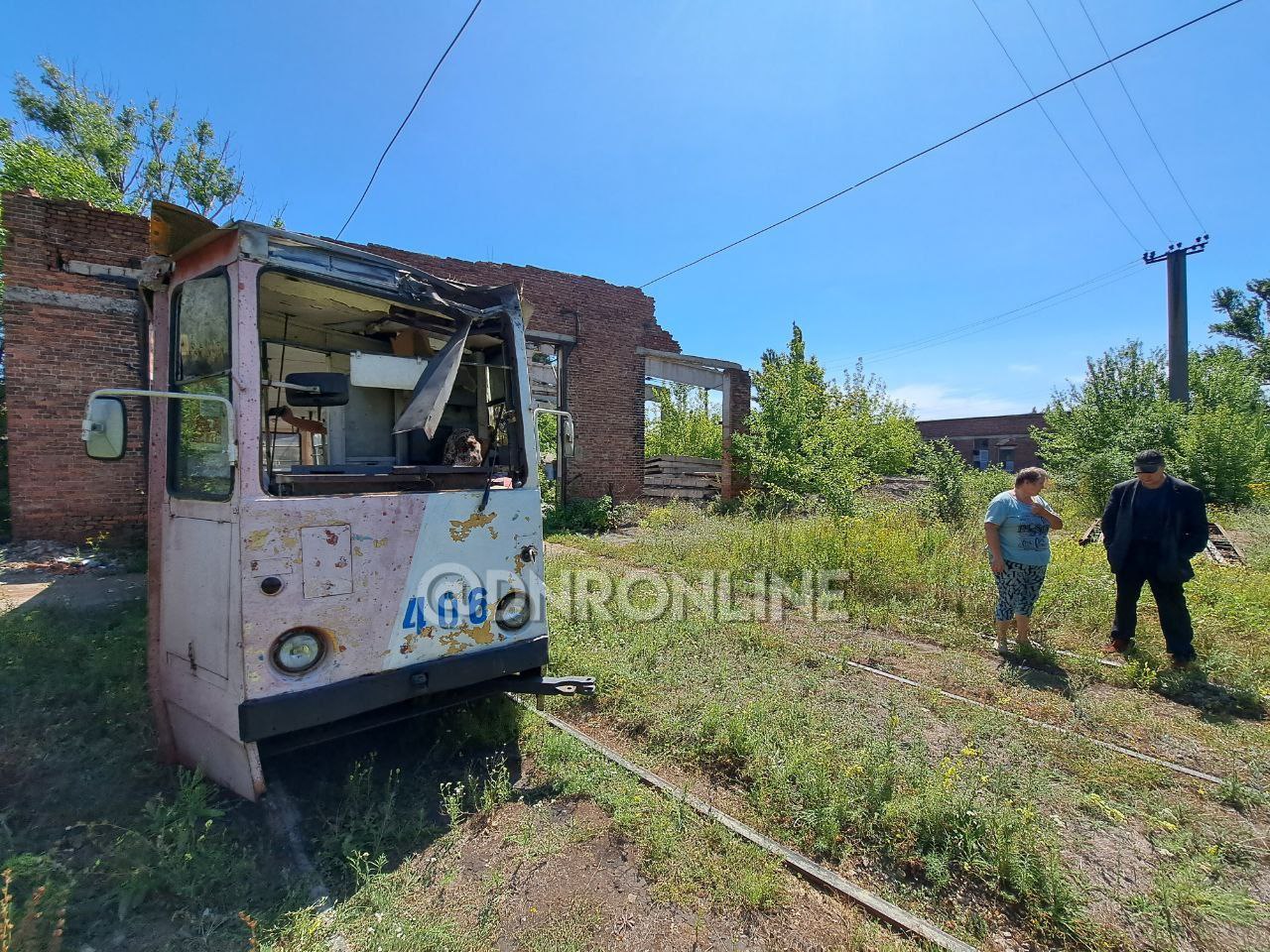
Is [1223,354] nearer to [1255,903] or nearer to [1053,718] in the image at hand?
[1053,718]

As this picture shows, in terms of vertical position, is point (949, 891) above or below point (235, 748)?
below

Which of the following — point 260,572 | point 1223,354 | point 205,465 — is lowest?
point 260,572

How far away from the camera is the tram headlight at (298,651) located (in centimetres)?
246

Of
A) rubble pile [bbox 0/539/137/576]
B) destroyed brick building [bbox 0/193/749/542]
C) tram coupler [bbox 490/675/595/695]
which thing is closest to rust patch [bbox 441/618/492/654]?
tram coupler [bbox 490/675/595/695]

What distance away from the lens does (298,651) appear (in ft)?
8.26

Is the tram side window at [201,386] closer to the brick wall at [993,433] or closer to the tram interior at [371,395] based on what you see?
the tram interior at [371,395]

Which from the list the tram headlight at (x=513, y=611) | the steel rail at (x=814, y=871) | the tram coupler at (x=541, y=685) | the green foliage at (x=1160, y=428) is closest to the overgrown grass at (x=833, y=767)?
the steel rail at (x=814, y=871)

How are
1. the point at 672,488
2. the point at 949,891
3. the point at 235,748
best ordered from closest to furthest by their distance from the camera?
the point at 949,891
the point at 235,748
the point at 672,488

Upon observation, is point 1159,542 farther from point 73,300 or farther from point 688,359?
point 73,300

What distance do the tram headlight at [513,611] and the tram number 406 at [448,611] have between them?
9 centimetres

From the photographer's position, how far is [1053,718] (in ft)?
12.3

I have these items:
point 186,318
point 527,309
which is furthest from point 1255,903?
point 186,318

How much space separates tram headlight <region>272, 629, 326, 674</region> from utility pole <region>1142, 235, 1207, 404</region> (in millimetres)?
19376

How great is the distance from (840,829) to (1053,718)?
209 cm
